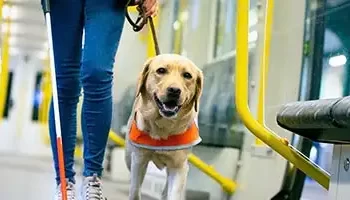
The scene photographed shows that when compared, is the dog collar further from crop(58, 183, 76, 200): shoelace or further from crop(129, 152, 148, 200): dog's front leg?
crop(58, 183, 76, 200): shoelace

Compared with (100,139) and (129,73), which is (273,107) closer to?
(100,139)

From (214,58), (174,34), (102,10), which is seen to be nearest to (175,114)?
(102,10)

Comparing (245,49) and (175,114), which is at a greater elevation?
(245,49)

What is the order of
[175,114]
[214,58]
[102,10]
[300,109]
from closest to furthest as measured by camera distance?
[300,109], [102,10], [175,114], [214,58]

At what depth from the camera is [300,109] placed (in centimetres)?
147

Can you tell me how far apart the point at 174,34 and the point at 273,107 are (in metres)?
2.00

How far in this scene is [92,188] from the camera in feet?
5.58

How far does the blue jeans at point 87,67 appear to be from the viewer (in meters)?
1.68

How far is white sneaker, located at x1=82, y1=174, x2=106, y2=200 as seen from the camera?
1.69 meters

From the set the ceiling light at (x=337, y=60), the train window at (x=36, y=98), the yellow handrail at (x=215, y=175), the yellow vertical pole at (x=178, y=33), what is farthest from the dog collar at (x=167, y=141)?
the train window at (x=36, y=98)

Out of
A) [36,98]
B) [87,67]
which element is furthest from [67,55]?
[36,98]

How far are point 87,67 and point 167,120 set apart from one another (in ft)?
1.69

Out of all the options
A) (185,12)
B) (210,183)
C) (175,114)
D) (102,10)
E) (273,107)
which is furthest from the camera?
(185,12)

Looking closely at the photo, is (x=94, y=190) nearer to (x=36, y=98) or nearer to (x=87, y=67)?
(x=87, y=67)
